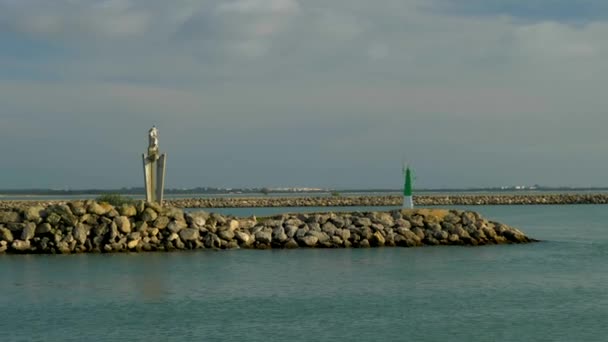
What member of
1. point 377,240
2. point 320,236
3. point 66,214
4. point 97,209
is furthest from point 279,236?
point 66,214

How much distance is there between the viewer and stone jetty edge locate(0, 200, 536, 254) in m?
28.2

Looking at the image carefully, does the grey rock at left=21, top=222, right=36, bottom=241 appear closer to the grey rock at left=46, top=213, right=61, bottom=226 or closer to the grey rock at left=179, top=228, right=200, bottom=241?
the grey rock at left=46, top=213, right=61, bottom=226

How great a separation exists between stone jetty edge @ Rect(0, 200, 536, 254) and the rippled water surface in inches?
44.3

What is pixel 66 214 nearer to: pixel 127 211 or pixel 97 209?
pixel 97 209

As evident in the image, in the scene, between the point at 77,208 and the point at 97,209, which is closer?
the point at 77,208

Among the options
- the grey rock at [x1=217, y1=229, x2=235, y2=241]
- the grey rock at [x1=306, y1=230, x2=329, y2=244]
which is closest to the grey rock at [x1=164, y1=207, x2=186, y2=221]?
the grey rock at [x1=217, y1=229, x2=235, y2=241]

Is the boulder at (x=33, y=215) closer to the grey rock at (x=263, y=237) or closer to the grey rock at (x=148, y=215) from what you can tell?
the grey rock at (x=148, y=215)

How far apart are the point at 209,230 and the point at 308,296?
1082 centimetres

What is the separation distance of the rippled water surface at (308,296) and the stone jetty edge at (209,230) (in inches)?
44.3

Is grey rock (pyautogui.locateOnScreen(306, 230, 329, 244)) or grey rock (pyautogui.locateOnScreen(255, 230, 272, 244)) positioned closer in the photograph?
grey rock (pyautogui.locateOnScreen(255, 230, 272, 244))

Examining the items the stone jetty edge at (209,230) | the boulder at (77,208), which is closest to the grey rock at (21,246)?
the stone jetty edge at (209,230)

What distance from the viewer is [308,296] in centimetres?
1941

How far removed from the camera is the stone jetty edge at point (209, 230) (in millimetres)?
28234

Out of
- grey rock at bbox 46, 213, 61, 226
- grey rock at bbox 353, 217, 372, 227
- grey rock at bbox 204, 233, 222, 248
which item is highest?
grey rock at bbox 46, 213, 61, 226
